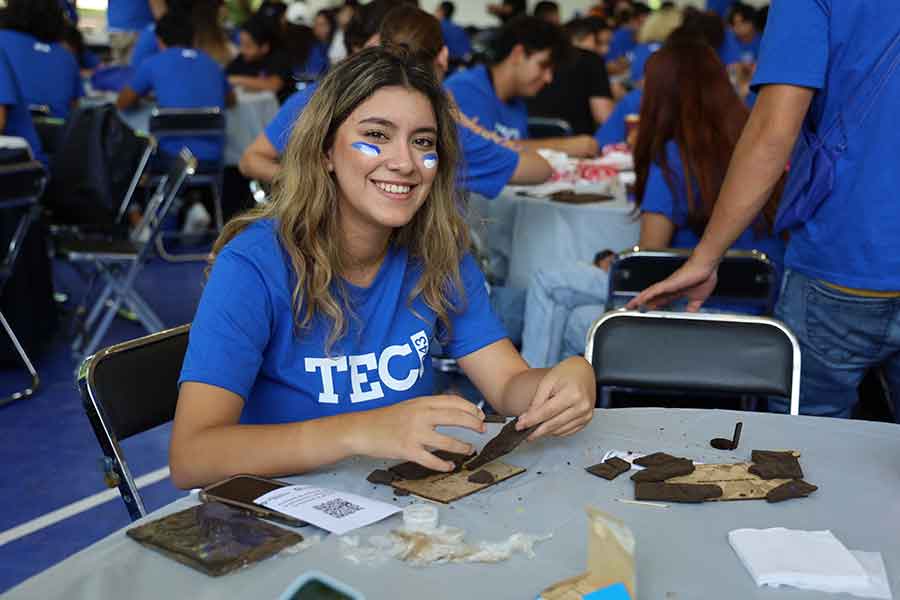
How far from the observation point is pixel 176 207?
7.36 m

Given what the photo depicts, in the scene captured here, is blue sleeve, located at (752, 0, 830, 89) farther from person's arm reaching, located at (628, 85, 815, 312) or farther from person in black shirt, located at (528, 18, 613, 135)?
person in black shirt, located at (528, 18, 613, 135)

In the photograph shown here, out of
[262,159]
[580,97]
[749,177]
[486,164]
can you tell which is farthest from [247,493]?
[580,97]

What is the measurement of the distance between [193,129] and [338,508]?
5.42 meters

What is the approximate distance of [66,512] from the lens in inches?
123

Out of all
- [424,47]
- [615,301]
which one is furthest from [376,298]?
[424,47]

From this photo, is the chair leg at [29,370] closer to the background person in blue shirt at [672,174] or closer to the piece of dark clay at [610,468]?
the background person in blue shirt at [672,174]

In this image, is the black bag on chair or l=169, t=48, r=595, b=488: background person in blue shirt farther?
the black bag on chair

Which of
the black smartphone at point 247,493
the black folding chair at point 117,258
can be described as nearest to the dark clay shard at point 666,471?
the black smartphone at point 247,493

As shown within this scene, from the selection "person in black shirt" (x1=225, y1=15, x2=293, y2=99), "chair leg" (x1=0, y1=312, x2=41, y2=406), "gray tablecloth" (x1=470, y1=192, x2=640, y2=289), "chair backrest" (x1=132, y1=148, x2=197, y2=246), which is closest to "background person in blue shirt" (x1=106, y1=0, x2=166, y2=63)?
"person in black shirt" (x1=225, y1=15, x2=293, y2=99)

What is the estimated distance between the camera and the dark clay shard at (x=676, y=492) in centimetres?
138

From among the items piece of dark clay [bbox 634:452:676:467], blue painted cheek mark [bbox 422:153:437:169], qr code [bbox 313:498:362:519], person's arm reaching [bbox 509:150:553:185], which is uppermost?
blue painted cheek mark [bbox 422:153:437:169]

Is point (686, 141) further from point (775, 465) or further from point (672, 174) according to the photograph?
point (775, 465)

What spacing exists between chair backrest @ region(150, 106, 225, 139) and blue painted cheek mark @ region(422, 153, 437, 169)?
481 cm

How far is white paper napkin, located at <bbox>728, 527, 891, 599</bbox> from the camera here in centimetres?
115
